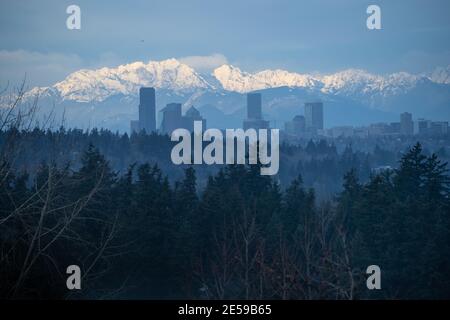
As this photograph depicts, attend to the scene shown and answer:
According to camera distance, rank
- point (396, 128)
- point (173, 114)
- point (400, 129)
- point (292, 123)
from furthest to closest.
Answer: point (292, 123)
point (396, 128)
point (400, 129)
point (173, 114)

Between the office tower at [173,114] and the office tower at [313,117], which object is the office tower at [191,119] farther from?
the office tower at [313,117]

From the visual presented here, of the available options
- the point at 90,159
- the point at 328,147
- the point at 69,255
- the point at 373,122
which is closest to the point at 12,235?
the point at 69,255

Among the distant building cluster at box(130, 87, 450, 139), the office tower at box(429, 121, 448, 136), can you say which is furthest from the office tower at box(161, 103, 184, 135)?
the office tower at box(429, 121, 448, 136)

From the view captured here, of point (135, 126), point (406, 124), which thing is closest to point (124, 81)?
point (135, 126)

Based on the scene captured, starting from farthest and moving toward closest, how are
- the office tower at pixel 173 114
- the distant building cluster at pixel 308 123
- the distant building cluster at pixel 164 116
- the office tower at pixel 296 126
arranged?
the office tower at pixel 296 126 < the distant building cluster at pixel 308 123 < the office tower at pixel 173 114 < the distant building cluster at pixel 164 116

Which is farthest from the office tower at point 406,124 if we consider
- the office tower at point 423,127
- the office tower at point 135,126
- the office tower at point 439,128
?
the office tower at point 135,126

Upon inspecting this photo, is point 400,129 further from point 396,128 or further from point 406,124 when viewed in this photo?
point 396,128

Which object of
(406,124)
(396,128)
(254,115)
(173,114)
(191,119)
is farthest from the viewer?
(396,128)
